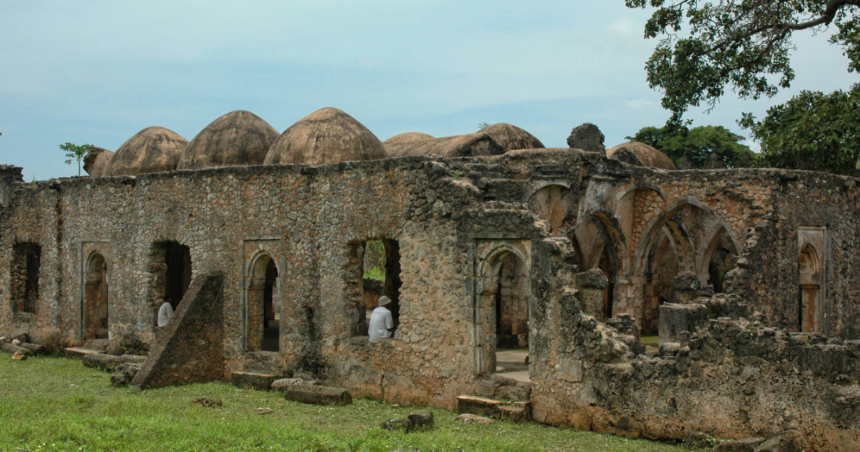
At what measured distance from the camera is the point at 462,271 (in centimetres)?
1089

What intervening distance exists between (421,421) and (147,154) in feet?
36.7

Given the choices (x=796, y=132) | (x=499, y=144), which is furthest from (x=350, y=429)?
(x=796, y=132)

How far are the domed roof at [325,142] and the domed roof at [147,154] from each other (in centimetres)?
405

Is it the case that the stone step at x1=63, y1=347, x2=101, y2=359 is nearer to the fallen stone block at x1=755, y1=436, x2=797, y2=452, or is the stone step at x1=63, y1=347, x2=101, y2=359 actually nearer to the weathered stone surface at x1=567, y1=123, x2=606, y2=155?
the weathered stone surface at x1=567, y1=123, x2=606, y2=155

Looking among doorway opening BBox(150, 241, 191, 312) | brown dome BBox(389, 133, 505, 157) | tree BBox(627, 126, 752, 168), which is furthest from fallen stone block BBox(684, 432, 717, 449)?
tree BBox(627, 126, 752, 168)

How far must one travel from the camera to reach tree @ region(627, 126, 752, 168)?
113ft

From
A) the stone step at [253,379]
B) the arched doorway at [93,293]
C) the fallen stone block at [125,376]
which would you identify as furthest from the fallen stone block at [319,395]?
the arched doorway at [93,293]

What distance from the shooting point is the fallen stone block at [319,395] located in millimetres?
11227

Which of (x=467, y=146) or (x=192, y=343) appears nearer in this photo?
(x=192, y=343)

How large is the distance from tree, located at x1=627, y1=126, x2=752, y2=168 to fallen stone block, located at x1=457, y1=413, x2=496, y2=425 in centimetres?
2677

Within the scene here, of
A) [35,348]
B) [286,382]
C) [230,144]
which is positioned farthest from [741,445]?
[35,348]

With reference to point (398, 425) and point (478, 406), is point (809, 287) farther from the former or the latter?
point (398, 425)

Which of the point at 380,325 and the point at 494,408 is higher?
the point at 380,325

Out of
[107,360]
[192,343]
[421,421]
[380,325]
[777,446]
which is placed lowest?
[107,360]
